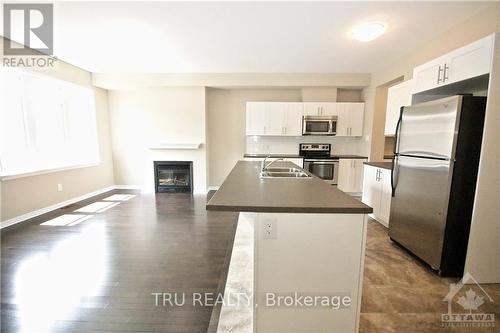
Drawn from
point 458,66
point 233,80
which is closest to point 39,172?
point 233,80

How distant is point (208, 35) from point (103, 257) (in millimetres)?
3052

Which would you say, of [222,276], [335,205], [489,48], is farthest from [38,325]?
[489,48]

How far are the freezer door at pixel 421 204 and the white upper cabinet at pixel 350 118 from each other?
252 centimetres

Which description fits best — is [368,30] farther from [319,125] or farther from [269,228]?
[269,228]

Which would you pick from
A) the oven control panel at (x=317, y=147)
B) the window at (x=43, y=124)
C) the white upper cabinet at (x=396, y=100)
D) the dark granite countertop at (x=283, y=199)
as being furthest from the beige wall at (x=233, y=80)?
the dark granite countertop at (x=283, y=199)

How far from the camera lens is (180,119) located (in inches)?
207

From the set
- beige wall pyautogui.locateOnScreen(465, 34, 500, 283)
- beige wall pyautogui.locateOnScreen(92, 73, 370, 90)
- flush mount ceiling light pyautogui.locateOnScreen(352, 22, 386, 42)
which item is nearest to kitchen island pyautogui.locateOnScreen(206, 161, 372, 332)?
beige wall pyautogui.locateOnScreen(465, 34, 500, 283)

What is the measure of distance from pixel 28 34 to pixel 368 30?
4.56 m

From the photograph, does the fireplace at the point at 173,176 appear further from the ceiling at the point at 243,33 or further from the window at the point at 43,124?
the ceiling at the point at 243,33

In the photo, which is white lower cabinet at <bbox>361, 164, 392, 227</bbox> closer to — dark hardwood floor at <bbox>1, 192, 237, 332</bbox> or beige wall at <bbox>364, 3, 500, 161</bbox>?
beige wall at <bbox>364, 3, 500, 161</bbox>

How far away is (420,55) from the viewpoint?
326 cm

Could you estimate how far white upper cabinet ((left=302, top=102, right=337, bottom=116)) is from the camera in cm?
491

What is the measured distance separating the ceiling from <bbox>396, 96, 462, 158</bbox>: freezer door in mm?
1137

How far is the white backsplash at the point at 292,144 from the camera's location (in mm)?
5246
